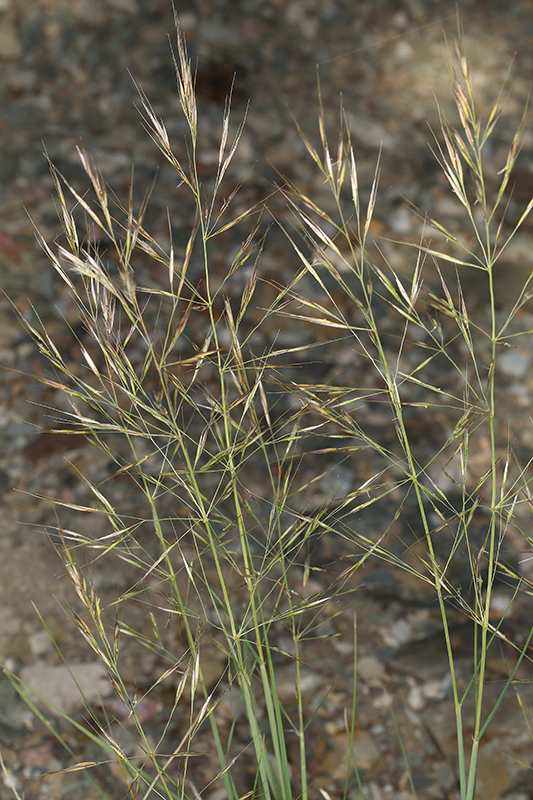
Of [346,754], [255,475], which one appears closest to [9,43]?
[255,475]

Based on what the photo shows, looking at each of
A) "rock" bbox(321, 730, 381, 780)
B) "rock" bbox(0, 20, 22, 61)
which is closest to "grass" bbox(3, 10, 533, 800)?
"rock" bbox(321, 730, 381, 780)

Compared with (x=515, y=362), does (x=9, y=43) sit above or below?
above

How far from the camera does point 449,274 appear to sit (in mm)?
3217

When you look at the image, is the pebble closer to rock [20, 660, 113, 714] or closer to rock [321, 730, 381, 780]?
rock [321, 730, 381, 780]

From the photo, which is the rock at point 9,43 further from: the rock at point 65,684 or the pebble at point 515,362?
the rock at point 65,684

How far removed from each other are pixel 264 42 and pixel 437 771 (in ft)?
13.0

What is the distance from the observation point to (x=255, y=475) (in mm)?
2371

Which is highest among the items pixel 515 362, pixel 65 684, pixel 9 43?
pixel 9 43

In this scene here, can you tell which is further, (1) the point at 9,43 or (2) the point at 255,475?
(1) the point at 9,43

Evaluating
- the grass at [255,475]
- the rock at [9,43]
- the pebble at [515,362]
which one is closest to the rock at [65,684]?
the grass at [255,475]

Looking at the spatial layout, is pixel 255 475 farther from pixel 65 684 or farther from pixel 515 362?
pixel 515 362

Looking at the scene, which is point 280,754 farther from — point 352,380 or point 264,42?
point 264,42

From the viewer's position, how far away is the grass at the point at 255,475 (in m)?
0.83

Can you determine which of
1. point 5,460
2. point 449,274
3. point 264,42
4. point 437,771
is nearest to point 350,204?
point 449,274
